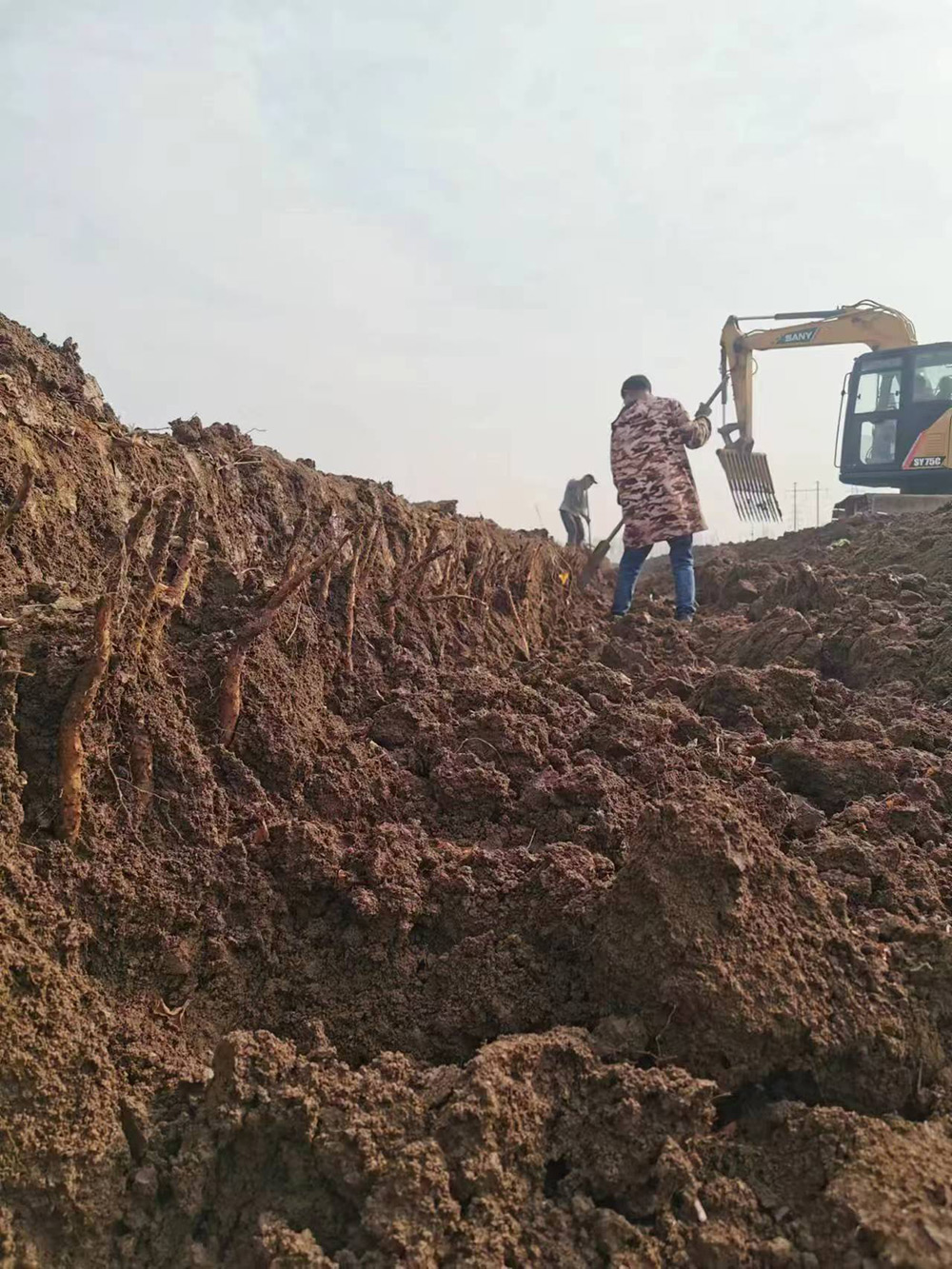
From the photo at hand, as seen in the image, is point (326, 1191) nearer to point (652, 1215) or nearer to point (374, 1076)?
point (374, 1076)

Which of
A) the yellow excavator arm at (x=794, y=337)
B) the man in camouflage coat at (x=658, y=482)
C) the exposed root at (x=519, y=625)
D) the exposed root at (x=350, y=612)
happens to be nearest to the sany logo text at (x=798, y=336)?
the yellow excavator arm at (x=794, y=337)

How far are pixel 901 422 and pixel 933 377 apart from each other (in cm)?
73

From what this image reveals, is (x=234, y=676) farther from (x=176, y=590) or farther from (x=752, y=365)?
(x=752, y=365)

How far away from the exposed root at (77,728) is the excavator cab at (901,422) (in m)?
12.2

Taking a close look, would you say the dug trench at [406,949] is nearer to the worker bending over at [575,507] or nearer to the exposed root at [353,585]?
the exposed root at [353,585]

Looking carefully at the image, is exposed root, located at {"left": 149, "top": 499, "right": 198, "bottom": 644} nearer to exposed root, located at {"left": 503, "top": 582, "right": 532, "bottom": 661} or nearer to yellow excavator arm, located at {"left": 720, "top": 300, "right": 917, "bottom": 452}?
exposed root, located at {"left": 503, "top": 582, "right": 532, "bottom": 661}

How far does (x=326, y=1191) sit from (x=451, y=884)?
2.60 ft

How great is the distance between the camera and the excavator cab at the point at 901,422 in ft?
37.7

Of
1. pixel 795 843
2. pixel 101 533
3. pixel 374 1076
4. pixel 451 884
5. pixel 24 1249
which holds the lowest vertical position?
pixel 24 1249

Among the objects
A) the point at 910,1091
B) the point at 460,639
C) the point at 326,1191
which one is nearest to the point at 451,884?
the point at 326,1191

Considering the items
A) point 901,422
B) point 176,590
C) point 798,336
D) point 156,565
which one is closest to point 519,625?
point 176,590

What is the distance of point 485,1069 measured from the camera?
5.10 ft

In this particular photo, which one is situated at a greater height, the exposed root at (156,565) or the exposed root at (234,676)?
the exposed root at (156,565)

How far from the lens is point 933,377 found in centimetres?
1159
